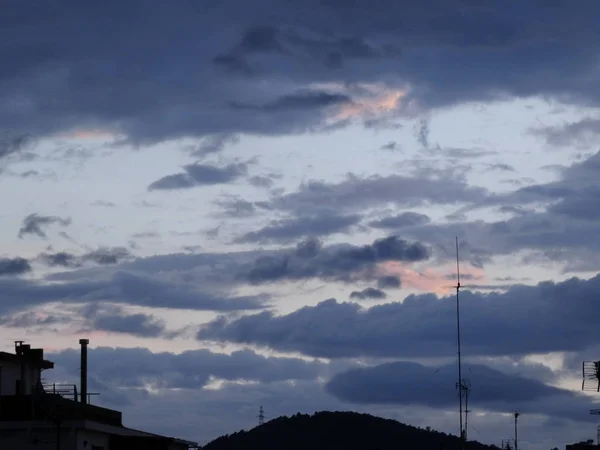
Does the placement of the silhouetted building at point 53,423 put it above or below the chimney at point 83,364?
below

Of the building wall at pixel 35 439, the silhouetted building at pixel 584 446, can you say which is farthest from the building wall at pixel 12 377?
the silhouetted building at pixel 584 446

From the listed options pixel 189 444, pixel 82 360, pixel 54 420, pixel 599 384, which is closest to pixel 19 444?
pixel 54 420

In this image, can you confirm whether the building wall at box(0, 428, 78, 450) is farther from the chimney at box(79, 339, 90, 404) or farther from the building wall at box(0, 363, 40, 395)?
the chimney at box(79, 339, 90, 404)

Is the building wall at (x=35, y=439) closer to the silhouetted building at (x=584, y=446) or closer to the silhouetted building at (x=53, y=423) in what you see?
the silhouetted building at (x=53, y=423)

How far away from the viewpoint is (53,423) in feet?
237

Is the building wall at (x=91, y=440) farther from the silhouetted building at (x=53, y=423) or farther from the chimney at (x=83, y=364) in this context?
the chimney at (x=83, y=364)

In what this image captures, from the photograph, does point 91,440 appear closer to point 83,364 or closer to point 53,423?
point 53,423

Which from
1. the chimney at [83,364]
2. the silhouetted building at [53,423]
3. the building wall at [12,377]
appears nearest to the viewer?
the silhouetted building at [53,423]

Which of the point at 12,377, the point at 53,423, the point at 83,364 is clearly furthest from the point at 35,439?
the point at 83,364

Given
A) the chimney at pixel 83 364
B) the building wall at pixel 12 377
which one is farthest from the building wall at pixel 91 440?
the chimney at pixel 83 364

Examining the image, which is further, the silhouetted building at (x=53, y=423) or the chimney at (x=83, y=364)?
the chimney at (x=83, y=364)

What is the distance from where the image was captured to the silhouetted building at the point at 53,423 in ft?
238

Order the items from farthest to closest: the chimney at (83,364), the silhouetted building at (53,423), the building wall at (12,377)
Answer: the chimney at (83,364) < the building wall at (12,377) < the silhouetted building at (53,423)

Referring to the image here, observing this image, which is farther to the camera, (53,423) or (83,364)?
(83,364)
